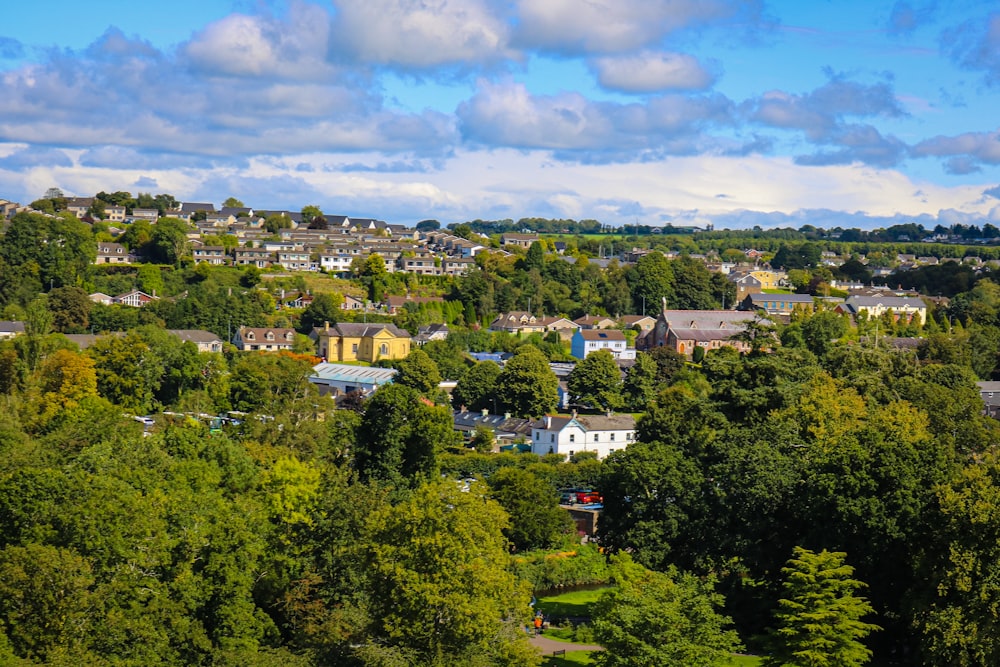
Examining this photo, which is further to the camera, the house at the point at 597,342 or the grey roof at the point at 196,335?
the house at the point at 597,342

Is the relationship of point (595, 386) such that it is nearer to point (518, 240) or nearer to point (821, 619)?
point (821, 619)

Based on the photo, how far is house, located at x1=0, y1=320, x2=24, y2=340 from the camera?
205ft

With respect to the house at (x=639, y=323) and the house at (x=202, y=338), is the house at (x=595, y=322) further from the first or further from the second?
the house at (x=202, y=338)

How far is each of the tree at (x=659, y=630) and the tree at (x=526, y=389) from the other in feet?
107

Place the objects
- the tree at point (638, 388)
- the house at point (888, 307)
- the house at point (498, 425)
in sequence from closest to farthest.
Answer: the house at point (498, 425) → the tree at point (638, 388) → the house at point (888, 307)

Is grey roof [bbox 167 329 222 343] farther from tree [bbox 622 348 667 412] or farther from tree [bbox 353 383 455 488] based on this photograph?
tree [bbox 353 383 455 488]

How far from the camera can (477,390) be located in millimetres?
57719

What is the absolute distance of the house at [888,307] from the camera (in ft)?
263

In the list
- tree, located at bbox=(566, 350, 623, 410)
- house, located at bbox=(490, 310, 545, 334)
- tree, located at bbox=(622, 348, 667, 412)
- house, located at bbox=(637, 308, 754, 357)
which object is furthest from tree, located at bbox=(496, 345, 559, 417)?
house, located at bbox=(490, 310, 545, 334)

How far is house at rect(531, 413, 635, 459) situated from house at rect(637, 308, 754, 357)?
2125 centimetres

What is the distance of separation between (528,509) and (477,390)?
2354 centimetres

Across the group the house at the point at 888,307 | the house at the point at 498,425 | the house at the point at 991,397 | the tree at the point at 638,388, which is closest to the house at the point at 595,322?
the house at the point at 888,307

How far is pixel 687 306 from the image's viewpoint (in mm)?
84625

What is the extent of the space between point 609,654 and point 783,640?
3782 millimetres
